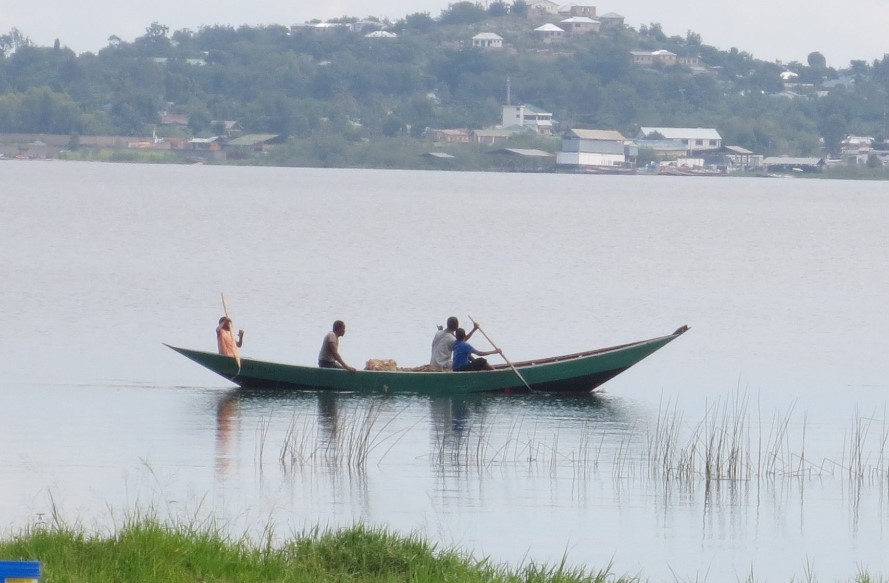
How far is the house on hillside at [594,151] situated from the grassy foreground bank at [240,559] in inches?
5374

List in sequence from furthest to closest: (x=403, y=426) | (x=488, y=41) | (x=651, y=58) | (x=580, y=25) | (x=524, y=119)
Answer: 1. (x=580, y=25)
2. (x=488, y=41)
3. (x=651, y=58)
4. (x=524, y=119)
5. (x=403, y=426)

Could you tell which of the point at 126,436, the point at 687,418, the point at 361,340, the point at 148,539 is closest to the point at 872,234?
the point at 361,340

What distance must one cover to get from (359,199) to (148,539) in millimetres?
88669

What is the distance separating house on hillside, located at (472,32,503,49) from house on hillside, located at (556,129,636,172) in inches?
1174

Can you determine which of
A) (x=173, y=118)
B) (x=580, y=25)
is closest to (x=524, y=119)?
(x=173, y=118)

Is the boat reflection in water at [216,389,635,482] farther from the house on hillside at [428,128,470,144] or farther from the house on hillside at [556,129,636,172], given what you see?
the house on hillside at [428,128,470,144]

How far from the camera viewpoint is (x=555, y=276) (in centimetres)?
4556

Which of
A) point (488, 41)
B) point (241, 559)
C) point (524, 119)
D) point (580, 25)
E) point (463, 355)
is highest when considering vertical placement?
point (580, 25)

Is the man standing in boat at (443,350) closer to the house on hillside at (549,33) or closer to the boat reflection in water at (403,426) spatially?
the boat reflection in water at (403,426)

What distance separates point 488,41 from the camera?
590 feet

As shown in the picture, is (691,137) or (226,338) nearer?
(226,338)

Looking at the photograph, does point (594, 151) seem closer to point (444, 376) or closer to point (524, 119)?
point (524, 119)

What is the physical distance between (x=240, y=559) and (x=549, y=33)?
178523 mm

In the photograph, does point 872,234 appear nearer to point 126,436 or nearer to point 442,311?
point 442,311
